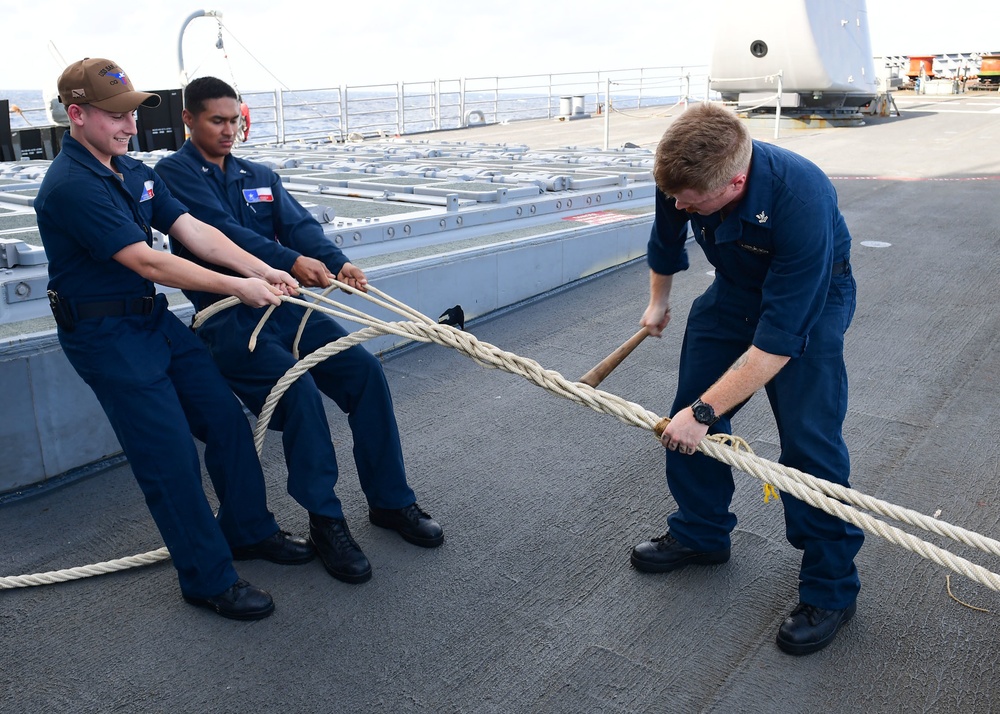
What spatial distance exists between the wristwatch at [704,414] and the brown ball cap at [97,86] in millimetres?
1836

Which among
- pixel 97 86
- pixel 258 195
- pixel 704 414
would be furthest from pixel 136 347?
pixel 704 414

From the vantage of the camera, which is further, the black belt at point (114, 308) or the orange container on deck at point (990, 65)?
the orange container on deck at point (990, 65)

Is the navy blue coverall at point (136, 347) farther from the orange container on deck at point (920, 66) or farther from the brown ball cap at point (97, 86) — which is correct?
the orange container on deck at point (920, 66)

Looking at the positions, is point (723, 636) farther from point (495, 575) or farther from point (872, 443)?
point (872, 443)

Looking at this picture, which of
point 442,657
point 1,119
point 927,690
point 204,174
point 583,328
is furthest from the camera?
point 1,119

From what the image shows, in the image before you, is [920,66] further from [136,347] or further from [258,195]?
[136,347]

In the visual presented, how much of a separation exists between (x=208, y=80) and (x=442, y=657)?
84.8 inches

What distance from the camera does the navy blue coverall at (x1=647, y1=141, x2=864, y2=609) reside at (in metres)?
2.35

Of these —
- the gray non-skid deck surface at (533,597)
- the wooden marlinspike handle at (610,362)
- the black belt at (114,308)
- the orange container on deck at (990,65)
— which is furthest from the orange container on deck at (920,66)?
the black belt at (114,308)

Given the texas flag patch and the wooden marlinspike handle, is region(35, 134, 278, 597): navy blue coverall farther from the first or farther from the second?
the wooden marlinspike handle

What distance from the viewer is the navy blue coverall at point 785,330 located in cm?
235

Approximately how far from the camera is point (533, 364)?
8.55ft

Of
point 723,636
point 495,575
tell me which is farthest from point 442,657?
point 723,636

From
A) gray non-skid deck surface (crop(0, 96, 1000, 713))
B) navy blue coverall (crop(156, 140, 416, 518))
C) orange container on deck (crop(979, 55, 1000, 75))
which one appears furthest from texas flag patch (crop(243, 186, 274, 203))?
orange container on deck (crop(979, 55, 1000, 75))
